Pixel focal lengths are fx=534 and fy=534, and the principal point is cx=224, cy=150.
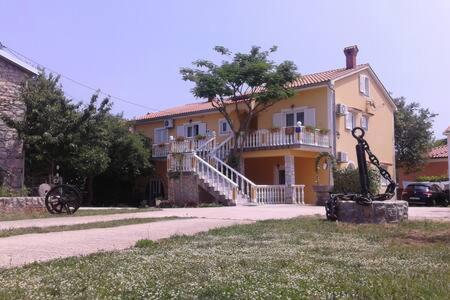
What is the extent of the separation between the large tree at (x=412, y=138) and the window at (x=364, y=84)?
8.58 meters

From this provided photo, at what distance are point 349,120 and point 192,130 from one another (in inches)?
386

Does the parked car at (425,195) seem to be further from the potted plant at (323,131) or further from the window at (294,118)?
the window at (294,118)

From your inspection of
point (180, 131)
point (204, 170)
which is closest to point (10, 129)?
point (204, 170)

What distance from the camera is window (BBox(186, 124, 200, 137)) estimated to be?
33438 mm

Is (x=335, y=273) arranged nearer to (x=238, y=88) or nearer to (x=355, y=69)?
(x=238, y=88)

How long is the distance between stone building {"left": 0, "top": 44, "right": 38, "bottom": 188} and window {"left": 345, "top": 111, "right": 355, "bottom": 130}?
660 inches

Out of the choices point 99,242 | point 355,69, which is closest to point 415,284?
point 99,242

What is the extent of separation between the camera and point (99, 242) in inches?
360

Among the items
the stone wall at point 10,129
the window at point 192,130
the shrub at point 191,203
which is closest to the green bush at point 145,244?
the stone wall at point 10,129

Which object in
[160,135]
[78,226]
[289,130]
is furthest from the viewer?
[160,135]

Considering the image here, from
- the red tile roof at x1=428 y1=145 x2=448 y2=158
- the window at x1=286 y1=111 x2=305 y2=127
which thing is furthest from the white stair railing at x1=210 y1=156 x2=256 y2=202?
the red tile roof at x1=428 y1=145 x2=448 y2=158

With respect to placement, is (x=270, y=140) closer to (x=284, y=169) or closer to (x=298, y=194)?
(x=284, y=169)

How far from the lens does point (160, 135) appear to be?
36562 millimetres

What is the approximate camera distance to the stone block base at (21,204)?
51.5 feet
